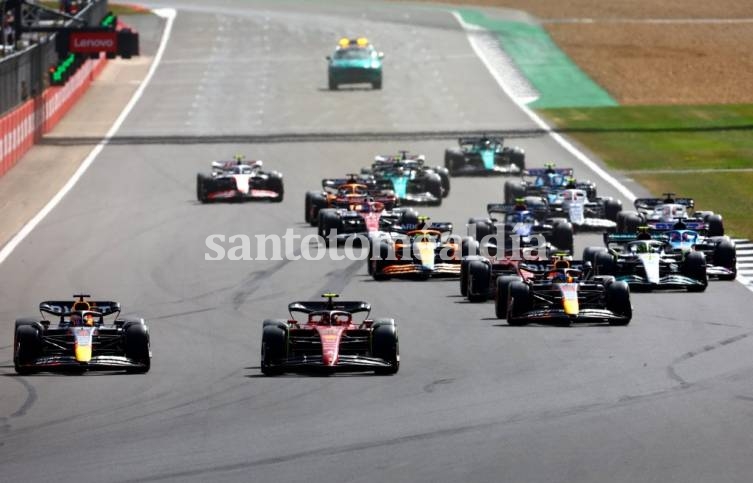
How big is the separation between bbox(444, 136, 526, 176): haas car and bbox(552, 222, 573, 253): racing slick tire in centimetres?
1647

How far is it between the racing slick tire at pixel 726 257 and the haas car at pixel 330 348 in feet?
36.9

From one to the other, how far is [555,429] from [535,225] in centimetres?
1788

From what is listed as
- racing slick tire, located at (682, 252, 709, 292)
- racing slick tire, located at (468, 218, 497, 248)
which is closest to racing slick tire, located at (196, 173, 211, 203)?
racing slick tire, located at (468, 218, 497, 248)

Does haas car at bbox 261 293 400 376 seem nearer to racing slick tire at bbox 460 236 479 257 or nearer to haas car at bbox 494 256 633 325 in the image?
haas car at bbox 494 256 633 325

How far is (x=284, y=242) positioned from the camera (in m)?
43.3

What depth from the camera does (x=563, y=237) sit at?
4025cm

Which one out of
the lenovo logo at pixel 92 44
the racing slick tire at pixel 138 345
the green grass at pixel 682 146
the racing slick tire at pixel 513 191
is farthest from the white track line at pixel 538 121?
the lenovo logo at pixel 92 44

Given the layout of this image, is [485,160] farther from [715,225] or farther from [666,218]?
[666,218]

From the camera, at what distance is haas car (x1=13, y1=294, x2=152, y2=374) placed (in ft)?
87.2

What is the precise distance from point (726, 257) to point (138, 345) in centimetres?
1400

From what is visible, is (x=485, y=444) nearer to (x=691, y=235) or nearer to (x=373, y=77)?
(x=691, y=235)

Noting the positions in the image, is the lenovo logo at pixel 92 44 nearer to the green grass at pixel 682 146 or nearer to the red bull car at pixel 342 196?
the green grass at pixel 682 146

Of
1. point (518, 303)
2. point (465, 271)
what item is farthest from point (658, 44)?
point (518, 303)

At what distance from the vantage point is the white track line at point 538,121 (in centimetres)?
5344
